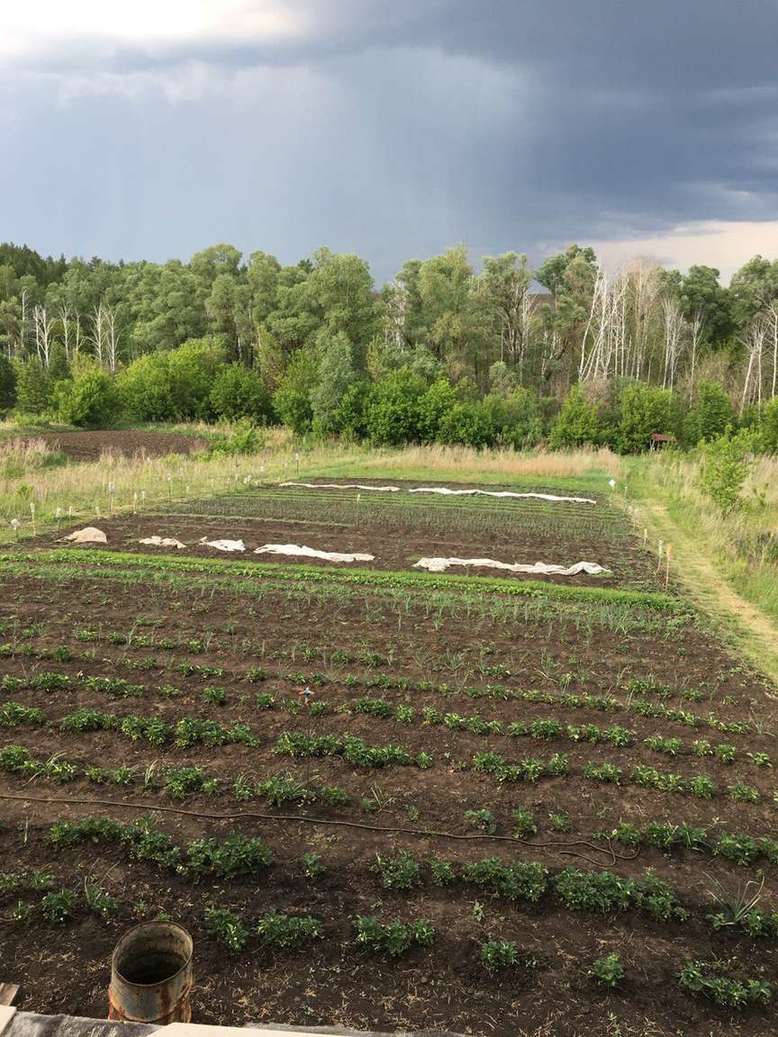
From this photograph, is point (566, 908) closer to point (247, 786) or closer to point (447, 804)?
point (447, 804)

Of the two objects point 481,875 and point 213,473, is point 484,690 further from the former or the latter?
point 213,473

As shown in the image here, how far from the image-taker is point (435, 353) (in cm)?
4081

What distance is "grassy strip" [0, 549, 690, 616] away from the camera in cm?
1009

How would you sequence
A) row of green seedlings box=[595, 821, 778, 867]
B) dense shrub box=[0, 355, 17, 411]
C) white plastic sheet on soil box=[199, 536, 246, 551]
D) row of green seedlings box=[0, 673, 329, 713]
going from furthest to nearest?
dense shrub box=[0, 355, 17, 411], white plastic sheet on soil box=[199, 536, 246, 551], row of green seedlings box=[0, 673, 329, 713], row of green seedlings box=[595, 821, 778, 867]

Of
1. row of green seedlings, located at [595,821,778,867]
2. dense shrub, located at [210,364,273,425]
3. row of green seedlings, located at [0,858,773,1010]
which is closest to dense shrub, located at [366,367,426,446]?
dense shrub, located at [210,364,273,425]

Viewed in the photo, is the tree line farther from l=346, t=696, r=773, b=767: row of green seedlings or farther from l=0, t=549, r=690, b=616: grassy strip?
l=346, t=696, r=773, b=767: row of green seedlings

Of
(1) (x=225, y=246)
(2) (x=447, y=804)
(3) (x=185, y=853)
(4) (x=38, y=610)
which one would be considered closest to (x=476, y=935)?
(2) (x=447, y=804)

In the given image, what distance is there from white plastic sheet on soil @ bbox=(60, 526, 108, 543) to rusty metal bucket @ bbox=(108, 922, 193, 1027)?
11.0 metres

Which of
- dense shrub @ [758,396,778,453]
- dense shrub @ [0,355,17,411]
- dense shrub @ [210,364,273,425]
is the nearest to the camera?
dense shrub @ [758,396,778,453]

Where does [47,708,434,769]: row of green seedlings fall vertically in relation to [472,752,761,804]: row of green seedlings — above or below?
above

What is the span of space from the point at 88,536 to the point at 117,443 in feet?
59.5

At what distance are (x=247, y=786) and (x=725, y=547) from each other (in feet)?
34.5

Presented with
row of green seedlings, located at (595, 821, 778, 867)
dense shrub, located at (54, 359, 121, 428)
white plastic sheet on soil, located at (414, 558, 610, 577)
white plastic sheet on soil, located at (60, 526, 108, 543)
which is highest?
dense shrub, located at (54, 359, 121, 428)

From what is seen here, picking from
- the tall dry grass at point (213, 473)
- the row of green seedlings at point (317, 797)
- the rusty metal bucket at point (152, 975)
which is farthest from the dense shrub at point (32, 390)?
the rusty metal bucket at point (152, 975)
